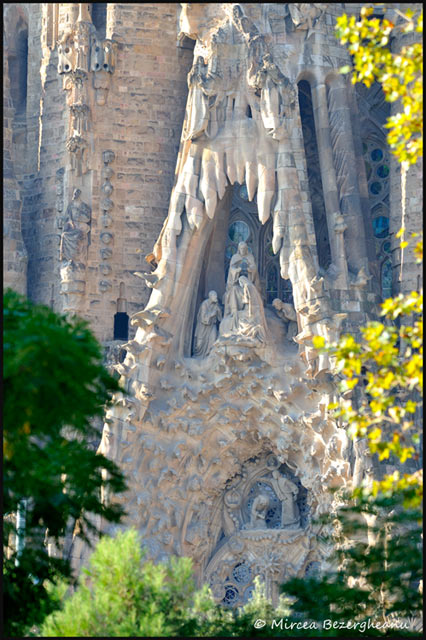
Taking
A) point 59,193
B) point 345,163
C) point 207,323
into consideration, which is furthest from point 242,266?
point 59,193

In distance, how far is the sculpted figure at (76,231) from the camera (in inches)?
1133

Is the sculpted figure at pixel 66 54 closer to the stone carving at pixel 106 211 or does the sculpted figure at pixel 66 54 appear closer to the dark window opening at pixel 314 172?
the stone carving at pixel 106 211

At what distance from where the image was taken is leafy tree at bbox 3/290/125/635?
51.8 feet

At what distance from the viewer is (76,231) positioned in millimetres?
28844

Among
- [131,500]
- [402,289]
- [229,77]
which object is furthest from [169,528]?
[229,77]

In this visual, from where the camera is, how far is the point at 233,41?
27688mm

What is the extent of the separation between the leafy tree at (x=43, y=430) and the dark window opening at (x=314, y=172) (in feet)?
33.9

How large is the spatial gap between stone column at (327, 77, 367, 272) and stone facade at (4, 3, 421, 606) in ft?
0.08

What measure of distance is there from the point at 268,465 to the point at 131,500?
219cm

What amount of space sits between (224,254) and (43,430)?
12.7 meters

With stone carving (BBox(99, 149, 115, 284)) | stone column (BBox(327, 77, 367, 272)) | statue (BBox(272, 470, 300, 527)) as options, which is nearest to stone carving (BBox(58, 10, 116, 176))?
stone carving (BBox(99, 149, 115, 284))

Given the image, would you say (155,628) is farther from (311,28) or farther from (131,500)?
(311,28)

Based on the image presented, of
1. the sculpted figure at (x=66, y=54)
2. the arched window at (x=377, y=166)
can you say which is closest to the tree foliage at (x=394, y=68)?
the arched window at (x=377, y=166)

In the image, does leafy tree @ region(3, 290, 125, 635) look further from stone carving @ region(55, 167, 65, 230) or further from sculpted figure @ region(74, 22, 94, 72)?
sculpted figure @ region(74, 22, 94, 72)
